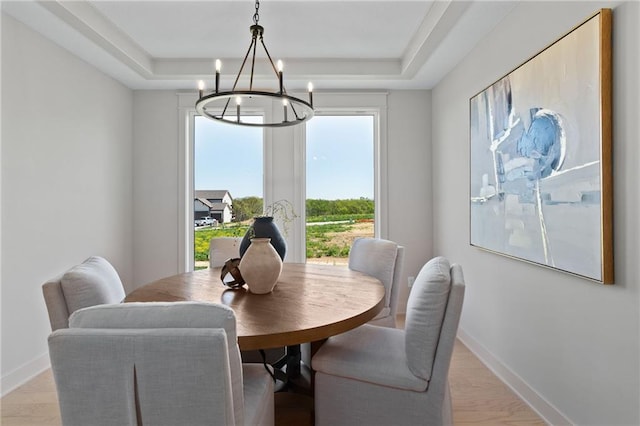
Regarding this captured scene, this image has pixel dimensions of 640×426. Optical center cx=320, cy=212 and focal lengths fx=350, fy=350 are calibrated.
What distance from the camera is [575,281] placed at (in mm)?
1745

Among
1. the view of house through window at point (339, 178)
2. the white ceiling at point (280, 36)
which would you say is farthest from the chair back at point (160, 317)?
the view of house through window at point (339, 178)

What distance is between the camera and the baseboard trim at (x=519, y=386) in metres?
1.89

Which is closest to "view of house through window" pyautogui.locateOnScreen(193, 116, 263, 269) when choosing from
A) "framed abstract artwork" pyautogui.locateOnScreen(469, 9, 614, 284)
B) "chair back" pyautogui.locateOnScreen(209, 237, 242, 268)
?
"chair back" pyautogui.locateOnScreen(209, 237, 242, 268)

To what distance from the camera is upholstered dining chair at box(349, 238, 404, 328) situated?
244 centimetres

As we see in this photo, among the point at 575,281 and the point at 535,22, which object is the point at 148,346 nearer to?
the point at 575,281

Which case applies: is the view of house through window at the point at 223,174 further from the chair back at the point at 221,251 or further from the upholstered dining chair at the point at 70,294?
the upholstered dining chair at the point at 70,294

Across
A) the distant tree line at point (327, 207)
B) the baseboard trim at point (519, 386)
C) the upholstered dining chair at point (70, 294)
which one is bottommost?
the baseboard trim at point (519, 386)

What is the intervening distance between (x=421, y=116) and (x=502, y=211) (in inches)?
71.1

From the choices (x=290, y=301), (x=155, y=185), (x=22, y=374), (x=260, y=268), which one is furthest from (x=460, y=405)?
(x=155, y=185)

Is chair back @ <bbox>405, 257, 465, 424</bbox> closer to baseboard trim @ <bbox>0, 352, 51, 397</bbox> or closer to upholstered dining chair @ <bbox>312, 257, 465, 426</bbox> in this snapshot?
upholstered dining chair @ <bbox>312, 257, 465, 426</bbox>

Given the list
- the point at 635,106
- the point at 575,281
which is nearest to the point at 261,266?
the point at 575,281

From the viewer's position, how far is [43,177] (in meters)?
2.57

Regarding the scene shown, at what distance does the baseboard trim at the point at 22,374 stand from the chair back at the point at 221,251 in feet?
4.47

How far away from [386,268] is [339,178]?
1659 mm
